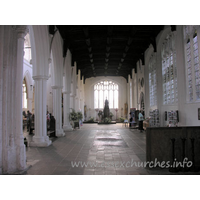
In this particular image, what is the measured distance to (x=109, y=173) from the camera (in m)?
4.04

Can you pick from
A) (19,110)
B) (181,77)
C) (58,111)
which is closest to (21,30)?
(19,110)

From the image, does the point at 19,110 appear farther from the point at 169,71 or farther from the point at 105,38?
the point at 105,38

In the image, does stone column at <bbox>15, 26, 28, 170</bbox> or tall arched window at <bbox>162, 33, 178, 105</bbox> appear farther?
tall arched window at <bbox>162, 33, 178, 105</bbox>

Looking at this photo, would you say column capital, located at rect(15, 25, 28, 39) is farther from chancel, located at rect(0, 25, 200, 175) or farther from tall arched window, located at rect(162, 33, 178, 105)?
tall arched window, located at rect(162, 33, 178, 105)

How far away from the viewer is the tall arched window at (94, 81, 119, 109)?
2736 centimetres

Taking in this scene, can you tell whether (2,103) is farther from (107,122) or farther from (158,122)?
(107,122)

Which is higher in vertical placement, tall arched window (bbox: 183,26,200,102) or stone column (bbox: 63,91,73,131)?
tall arched window (bbox: 183,26,200,102)

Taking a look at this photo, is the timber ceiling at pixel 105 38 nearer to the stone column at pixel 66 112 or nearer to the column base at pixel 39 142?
the stone column at pixel 66 112

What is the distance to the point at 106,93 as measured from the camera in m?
27.5

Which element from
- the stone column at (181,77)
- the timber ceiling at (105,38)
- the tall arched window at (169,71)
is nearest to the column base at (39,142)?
the timber ceiling at (105,38)

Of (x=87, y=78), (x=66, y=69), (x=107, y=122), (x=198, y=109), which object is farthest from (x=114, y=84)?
(x=198, y=109)

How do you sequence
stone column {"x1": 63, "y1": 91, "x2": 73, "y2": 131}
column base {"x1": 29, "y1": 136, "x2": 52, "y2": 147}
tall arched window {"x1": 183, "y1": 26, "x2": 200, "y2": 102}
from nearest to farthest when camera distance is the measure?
column base {"x1": 29, "y1": 136, "x2": 52, "y2": 147} < tall arched window {"x1": 183, "y1": 26, "x2": 200, "y2": 102} < stone column {"x1": 63, "y1": 91, "x2": 73, "y2": 131}

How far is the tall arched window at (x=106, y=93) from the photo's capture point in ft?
89.8

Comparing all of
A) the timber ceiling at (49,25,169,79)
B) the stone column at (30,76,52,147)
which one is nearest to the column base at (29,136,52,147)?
the stone column at (30,76,52,147)
